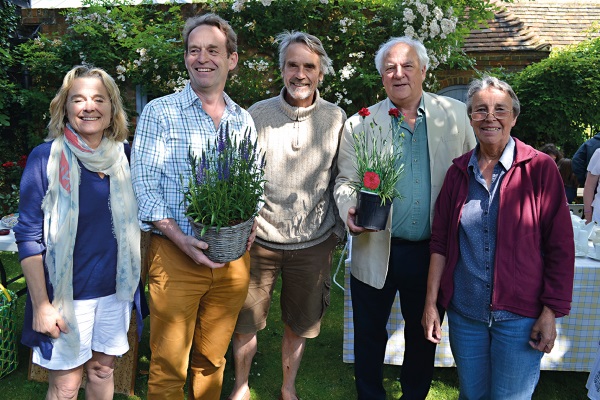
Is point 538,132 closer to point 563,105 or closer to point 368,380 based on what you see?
point 563,105

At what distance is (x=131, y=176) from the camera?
2438 millimetres

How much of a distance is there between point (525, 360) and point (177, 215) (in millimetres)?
1723

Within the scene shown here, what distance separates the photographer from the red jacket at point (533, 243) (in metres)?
2.11

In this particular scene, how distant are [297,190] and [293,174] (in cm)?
10

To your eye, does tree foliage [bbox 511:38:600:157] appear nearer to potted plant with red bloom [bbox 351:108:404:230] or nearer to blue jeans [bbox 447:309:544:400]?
potted plant with red bloom [bbox 351:108:404:230]

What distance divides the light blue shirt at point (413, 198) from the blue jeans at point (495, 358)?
1.62ft

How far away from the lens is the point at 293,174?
2.86 meters

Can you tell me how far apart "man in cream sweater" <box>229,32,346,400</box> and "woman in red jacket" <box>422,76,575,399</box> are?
822 mm

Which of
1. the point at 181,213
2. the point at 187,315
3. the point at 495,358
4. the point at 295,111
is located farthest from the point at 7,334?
the point at 495,358

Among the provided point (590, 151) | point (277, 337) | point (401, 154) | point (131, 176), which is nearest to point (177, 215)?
point (131, 176)

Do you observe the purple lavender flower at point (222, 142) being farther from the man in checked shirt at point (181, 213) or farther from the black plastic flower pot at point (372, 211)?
the black plastic flower pot at point (372, 211)

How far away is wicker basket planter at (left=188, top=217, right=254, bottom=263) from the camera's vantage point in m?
2.18

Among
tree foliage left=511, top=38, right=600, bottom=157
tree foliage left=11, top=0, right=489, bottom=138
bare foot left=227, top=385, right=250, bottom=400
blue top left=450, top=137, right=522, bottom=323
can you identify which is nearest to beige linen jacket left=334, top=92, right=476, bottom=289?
blue top left=450, top=137, right=522, bottom=323

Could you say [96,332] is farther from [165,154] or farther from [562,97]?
[562,97]
